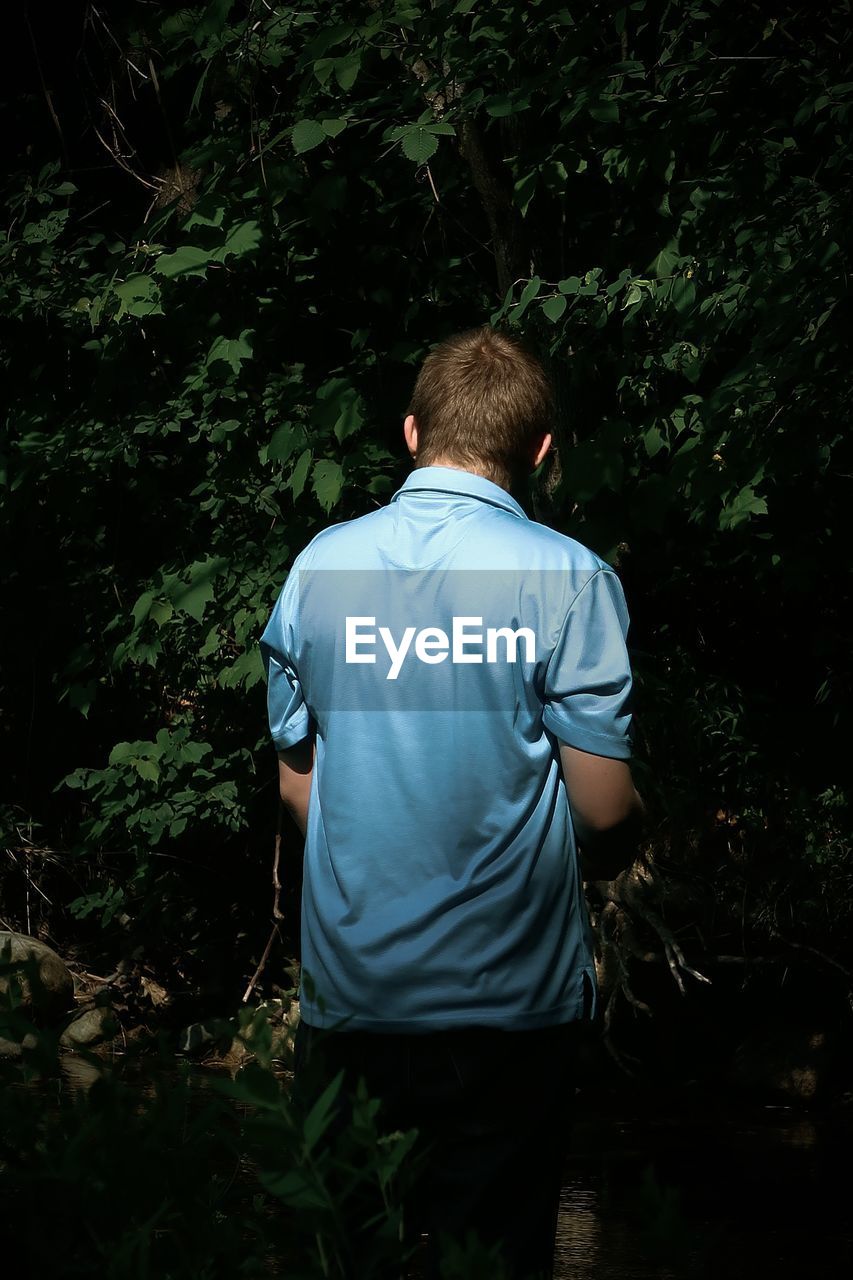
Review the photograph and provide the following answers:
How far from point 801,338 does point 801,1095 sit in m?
3.81

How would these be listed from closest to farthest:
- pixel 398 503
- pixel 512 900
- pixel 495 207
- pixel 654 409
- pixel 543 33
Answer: pixel 512 900 → pixel 398 503 → pixel 543 33 → pixel 654 409 → pixel 495 207

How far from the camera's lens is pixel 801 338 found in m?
4.44

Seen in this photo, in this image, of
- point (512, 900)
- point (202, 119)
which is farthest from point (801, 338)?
point (202, 119)

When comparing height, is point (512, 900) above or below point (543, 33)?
below

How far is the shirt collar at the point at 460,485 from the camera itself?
2238 mm

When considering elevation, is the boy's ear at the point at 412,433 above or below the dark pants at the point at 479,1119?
above

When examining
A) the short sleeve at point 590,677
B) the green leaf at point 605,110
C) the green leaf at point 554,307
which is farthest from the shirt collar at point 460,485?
the green leaf at point 605,110

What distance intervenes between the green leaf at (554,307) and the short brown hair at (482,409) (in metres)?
2.63

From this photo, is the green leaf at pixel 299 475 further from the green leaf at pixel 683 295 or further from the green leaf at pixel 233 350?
the green leaf at pixel 683 295

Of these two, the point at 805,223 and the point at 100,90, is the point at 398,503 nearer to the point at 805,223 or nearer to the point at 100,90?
the point at 805,223

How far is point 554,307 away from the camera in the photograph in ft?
16.2

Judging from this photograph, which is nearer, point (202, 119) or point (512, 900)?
point (512, 900)

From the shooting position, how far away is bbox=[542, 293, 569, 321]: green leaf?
490 centimetres

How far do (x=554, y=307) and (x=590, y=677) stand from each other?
→ 10.1ft
